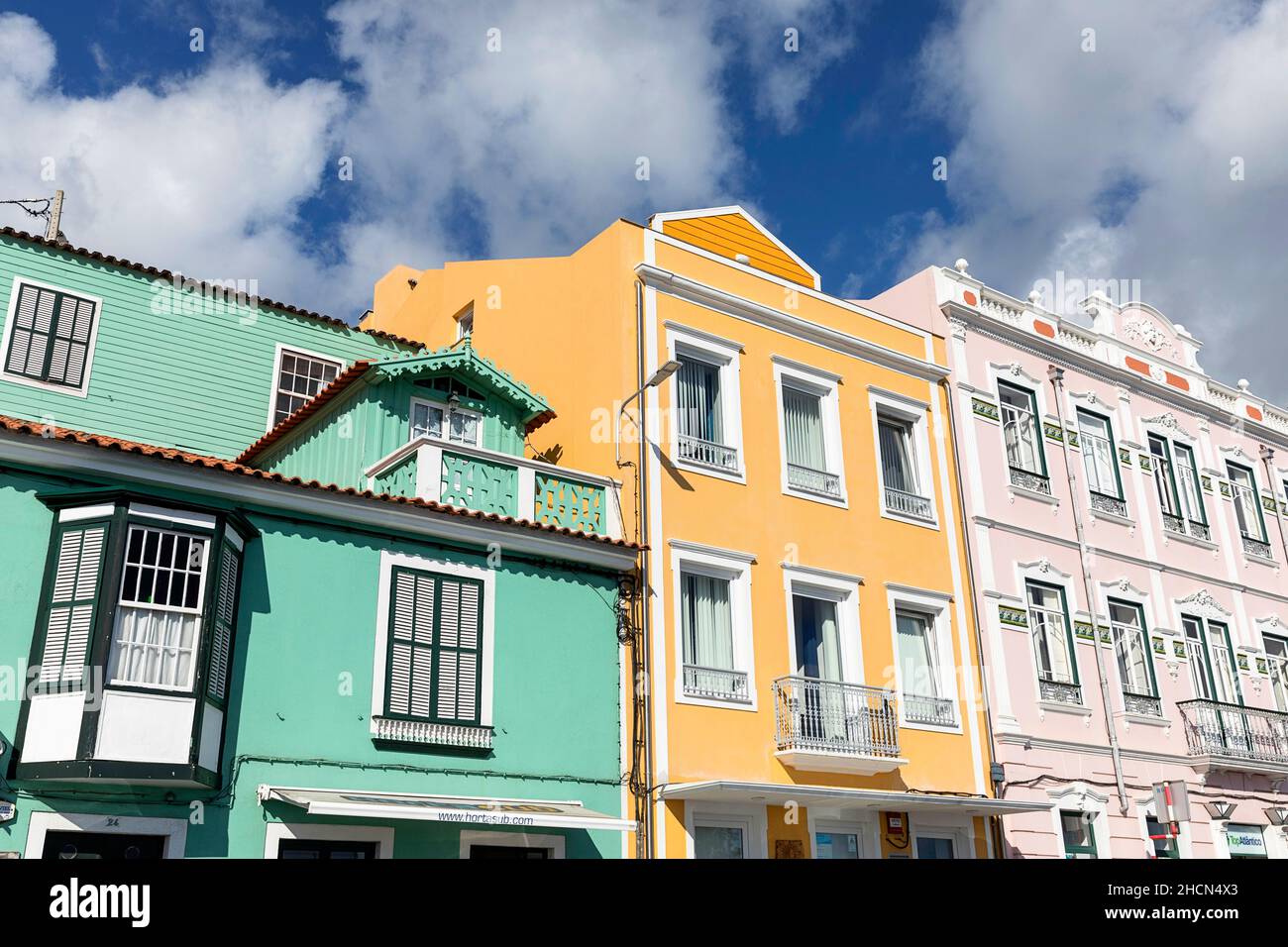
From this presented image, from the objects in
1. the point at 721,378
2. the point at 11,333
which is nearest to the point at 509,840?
the point at 721,378

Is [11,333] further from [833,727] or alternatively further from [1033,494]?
[1033,494]

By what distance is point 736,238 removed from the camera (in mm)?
20156

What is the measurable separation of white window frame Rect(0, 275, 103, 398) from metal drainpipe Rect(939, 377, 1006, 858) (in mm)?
13560

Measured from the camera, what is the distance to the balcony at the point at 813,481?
17.5 m

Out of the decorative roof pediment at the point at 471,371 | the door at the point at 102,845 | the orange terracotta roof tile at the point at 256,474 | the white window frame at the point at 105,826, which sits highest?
the decorative roof pediment at the point at 471,371

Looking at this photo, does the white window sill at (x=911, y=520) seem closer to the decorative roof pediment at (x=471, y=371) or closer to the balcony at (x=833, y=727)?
the balcony at (x=833, y=727)

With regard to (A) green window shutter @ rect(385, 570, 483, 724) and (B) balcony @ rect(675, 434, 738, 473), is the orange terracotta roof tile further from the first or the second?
(B) balcony @ rect(675, 434, 738, 473)

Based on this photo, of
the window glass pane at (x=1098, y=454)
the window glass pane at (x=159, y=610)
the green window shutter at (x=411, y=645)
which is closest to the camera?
the window glass pane at (x=159, y=610)

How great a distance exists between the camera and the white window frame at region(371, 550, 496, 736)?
41.7 ft

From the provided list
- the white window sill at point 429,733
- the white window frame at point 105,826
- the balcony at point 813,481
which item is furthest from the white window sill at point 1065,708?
the white window frame at point 105,826

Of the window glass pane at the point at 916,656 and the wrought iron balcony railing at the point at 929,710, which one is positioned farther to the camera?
the window glass pane at the point at 916,656

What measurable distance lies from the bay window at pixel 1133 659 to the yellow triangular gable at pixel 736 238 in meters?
8.06
